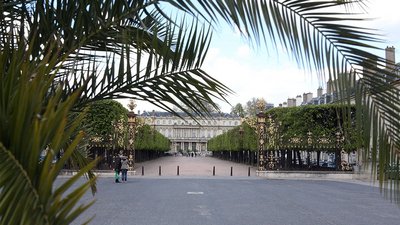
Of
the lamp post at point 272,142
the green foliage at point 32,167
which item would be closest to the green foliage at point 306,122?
the lamp post at point 272,142

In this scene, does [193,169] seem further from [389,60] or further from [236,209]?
[389,60]

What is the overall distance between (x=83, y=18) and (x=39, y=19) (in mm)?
254

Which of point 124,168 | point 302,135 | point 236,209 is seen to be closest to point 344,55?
point 236,209

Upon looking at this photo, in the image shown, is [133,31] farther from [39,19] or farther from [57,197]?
[57,197]

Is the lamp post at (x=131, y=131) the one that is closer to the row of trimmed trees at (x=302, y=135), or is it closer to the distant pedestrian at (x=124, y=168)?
the distant pedestrian at (x=124, y=168)

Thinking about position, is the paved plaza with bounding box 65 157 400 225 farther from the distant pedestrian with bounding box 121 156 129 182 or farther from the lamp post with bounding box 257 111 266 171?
the lamp post with bounding box 257 111 266 171

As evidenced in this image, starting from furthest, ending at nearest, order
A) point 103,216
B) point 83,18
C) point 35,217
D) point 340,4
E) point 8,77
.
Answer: point 103,216 < point 83,18 < point 340,4 < point 8,77 < point 35,217

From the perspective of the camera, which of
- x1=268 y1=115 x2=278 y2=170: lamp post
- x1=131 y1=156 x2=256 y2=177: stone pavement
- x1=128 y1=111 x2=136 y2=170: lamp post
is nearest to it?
x1=268 y1=115 x2=278 y2=170: lamp post

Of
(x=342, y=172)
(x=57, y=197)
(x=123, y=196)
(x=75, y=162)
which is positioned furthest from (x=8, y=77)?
(x=342, y=172)

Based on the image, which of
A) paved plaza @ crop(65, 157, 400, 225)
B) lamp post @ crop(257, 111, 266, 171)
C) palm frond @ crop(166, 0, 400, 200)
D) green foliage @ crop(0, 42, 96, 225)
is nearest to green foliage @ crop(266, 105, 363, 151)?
lamp post @ crop(257, 111, 266, 171)

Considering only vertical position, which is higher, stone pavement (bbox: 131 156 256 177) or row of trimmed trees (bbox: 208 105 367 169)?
row of trimmed trees (bbox: 208 105 367 169)

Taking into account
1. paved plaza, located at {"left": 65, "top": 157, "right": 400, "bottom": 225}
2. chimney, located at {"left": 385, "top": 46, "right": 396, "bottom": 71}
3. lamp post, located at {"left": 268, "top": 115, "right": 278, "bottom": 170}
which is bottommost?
paved plaza, located at {"left": 65, "top": 157, "right": 400, "bottom": 225}

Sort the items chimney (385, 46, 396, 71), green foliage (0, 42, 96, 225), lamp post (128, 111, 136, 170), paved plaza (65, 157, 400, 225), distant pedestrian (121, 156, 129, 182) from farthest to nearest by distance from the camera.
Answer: lamp post (128, 111, 136, 170) < distant pedestrian (121, 156, 129, 182) < paved plaza (65, 157, 400, 225) < chimney (385, 46, 396, 71) < green foliage (0, 42, 96, 225)

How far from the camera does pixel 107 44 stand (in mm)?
3057
